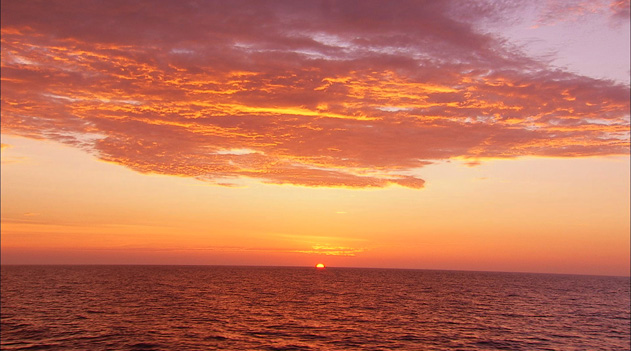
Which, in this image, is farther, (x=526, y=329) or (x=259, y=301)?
(x=259, y=301)

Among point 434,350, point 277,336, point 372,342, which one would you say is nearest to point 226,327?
point 277,336

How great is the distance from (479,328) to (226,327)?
2969cm

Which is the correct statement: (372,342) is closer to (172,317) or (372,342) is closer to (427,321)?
(427,321)

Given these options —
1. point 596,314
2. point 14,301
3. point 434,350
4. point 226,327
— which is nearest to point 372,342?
point 434,350

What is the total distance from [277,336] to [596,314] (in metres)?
57.4

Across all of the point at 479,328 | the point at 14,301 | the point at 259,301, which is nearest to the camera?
the point at 479,328

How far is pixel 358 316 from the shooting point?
62.8 meters

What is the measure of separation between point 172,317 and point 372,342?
26.7 meters

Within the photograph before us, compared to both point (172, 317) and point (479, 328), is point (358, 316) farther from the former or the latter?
point (172, 317)

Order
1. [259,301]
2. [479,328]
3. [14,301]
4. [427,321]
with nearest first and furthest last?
[479,328] < [427,321] < [14,301] < [259,301]

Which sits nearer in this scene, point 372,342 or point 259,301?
point 372,342

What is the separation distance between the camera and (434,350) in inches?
1663

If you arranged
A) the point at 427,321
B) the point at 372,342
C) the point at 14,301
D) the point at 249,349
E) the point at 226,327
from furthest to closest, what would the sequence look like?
the point at 14,301, the point at 427,321, the point at 226,327, the point at 372,342, the point at 249,349

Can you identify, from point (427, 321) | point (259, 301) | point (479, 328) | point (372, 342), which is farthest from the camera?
point (259, 301)
